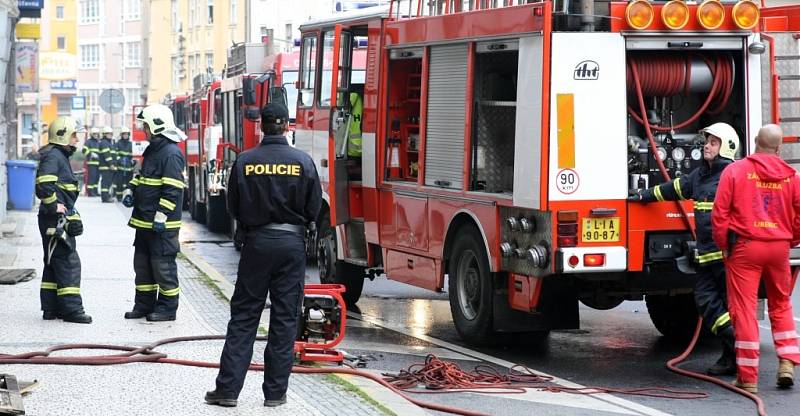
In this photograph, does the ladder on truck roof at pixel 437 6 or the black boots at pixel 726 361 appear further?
the ladder on truck roof at pixel 437 6

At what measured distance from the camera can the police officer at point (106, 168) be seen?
111ft

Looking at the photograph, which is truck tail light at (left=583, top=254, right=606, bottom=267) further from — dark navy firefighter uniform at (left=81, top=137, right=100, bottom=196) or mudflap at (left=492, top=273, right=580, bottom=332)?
dark navy firefighter uniform at (left=81, top=137, right=100, bottom=196)

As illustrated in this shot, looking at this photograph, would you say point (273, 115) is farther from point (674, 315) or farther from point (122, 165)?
point (122, 165)

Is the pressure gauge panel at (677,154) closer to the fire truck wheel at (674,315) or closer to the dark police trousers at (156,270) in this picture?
the fire truck wheel at (674,315)

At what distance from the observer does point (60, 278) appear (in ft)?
36.5

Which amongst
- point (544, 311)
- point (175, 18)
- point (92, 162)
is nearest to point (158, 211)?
point (544, 311)

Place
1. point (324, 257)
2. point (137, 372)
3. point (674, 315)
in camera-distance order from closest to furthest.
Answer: point (137, 372), point (674, 315), point (324, 257)

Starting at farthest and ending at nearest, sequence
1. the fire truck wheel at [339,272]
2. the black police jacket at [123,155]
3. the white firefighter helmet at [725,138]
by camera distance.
Answer: the black police jacket at [123,155]
the fire truck wheel at [339,272]
the white firefighter helmet at [725,138]

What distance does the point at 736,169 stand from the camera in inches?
350

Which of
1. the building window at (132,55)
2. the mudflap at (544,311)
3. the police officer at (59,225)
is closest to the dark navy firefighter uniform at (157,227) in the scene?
the police officer at (59,225)

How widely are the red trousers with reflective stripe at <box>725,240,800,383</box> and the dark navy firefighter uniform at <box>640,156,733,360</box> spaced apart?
282 millimetres

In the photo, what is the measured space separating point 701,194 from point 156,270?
4.43 meters

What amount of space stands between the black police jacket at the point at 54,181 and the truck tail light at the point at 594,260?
14.1 ft

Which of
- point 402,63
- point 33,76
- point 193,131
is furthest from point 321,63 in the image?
point 33,76
